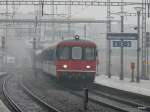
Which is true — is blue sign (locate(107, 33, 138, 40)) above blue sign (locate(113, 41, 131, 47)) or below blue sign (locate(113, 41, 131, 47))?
above

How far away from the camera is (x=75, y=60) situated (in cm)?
2750

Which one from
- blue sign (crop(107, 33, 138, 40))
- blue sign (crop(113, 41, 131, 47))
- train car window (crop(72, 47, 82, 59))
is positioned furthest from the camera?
blue sign (crop(113, 41, 131, 47))

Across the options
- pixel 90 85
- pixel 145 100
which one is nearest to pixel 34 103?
pixel 145 100

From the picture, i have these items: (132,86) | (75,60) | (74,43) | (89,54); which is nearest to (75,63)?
(75,60)

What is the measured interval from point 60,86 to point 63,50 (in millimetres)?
4691

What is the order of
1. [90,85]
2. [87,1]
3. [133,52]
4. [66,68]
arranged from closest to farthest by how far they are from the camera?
1. [66,68]
2. [90,85]
3. [87,1]
4. [133,52]

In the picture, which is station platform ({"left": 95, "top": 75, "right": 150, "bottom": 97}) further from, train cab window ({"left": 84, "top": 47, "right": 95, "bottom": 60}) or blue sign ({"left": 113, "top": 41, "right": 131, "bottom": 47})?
blue sign ({"left": 113, "top": 41, "right": 131, "bottom": 47})

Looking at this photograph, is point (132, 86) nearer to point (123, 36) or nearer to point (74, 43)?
point (123, 36)

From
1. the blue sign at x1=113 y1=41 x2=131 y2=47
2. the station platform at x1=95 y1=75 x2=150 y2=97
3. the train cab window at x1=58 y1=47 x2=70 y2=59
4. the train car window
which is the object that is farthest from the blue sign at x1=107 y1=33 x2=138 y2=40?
the train cab window at x1=58 y1=47 x2=70 y2=59

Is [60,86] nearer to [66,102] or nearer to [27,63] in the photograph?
[66,102]

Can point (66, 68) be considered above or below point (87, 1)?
below

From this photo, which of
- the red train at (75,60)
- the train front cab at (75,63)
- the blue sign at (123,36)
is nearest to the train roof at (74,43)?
the red train at (75,60)

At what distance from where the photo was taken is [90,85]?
31344 mm

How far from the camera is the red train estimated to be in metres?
27.3
